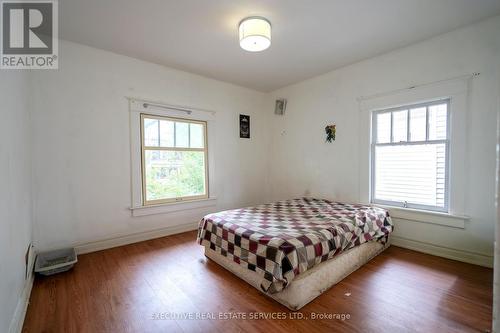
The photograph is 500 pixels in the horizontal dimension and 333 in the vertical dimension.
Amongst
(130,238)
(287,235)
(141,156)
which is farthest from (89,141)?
(287,235)

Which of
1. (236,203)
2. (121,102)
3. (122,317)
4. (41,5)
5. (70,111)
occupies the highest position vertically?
(41,5)

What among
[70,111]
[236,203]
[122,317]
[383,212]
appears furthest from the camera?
[236,203]

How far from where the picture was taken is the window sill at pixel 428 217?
2523 mm

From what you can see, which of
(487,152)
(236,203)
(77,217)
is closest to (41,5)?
(77,217)

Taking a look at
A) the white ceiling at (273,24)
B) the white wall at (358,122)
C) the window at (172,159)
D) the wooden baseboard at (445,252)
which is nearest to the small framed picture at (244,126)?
the white wall at (358,122)

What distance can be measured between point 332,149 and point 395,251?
169 cm

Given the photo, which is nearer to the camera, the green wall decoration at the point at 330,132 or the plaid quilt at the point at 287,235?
the plaid quilt at the point at 287,235

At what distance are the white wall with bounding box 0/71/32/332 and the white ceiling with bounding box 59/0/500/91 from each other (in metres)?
1.01

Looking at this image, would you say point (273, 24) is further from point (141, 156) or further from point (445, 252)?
point (445, 252)

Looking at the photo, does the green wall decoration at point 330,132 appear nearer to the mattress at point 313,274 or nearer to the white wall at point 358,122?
the white wall at point 358,122

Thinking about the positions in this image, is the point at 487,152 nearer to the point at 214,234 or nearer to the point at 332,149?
the point at 332,149

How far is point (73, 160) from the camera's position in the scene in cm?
272

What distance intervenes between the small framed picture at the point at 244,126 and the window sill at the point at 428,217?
269 centimetres

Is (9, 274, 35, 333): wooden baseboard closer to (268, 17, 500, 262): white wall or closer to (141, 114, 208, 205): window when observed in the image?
(141, 114, 208, 205): window
